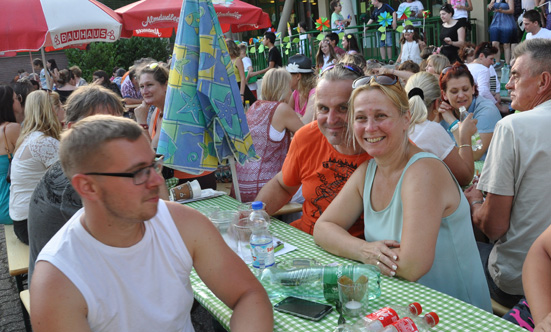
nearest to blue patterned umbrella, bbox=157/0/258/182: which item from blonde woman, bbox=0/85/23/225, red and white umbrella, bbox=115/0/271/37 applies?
blonde woman, bbox=0/85/23/225

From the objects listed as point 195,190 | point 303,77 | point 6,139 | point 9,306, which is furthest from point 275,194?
point 303,77

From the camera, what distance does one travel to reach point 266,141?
4.61 m

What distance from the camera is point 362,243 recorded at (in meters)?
2.30

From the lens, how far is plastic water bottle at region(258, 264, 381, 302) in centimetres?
198

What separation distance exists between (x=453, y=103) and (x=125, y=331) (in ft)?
12.3

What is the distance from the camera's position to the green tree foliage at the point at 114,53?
20.0 metres

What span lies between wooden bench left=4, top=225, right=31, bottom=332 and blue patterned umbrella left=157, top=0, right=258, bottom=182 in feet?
4.33

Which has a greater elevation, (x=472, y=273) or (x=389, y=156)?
(x=389, y=156)

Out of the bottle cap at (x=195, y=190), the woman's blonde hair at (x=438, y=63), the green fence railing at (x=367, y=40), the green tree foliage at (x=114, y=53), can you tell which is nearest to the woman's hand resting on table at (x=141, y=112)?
the bottle cap at (x=195, y=190)

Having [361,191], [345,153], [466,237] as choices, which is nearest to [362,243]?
[361,191]

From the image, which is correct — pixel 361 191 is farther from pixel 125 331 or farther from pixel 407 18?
pixel 407 18

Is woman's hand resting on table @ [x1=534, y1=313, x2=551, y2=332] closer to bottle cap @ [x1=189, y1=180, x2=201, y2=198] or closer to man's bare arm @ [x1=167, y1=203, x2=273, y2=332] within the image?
man's bare arm @ [x1=167, y1=203, x2=273, y2=332]

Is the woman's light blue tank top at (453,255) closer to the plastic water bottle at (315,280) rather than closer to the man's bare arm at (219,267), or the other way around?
the plastic water bottle at (315,280)

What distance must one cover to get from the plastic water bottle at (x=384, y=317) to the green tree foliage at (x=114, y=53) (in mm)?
19890
